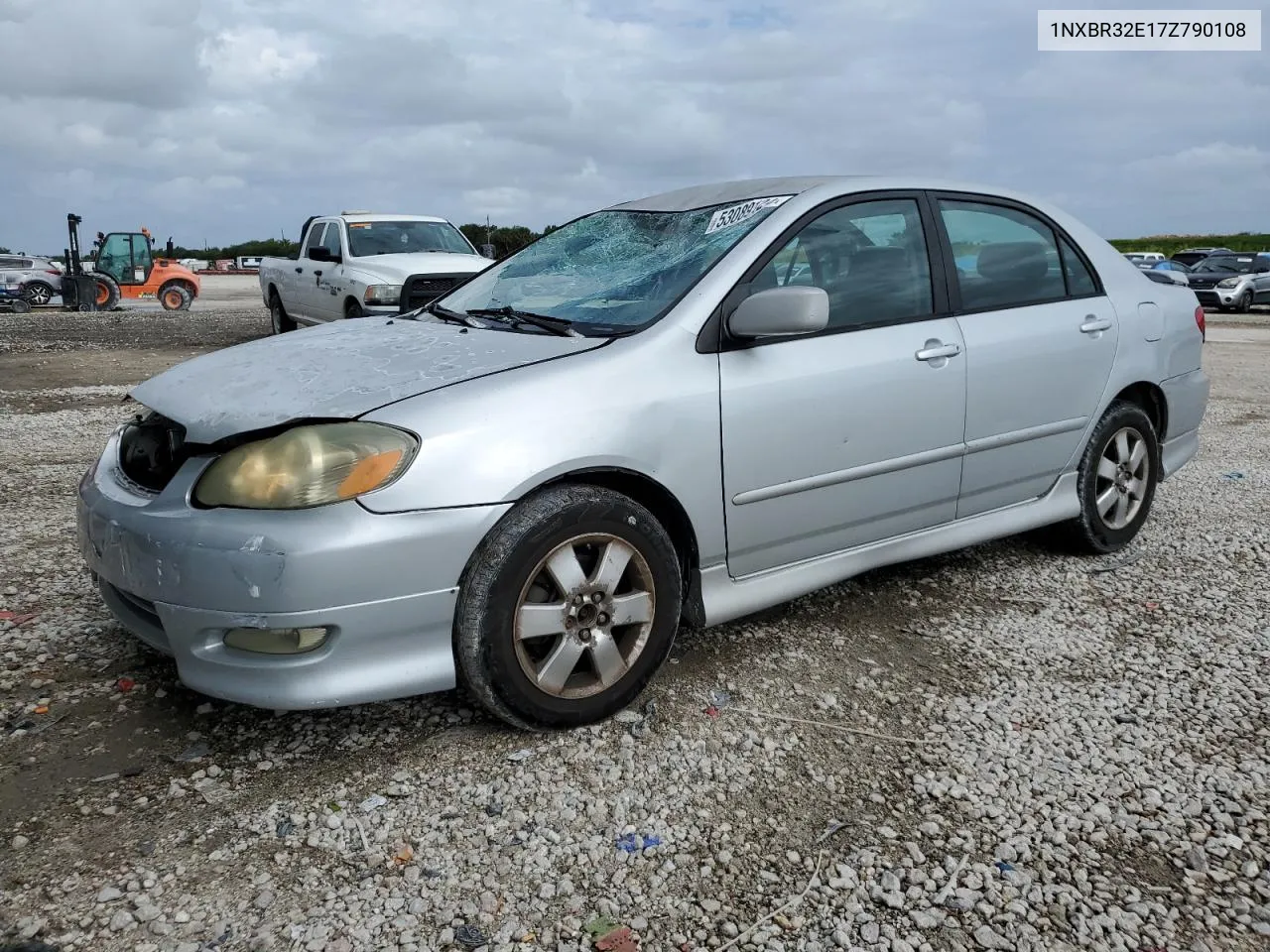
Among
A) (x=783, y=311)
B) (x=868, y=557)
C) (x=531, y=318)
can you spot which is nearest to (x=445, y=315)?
(x=531, y=318)

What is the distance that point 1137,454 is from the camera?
4.38 m

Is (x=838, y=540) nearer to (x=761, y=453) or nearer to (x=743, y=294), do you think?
(x=761, y=453)

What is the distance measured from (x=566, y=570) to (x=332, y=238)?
10.3 m

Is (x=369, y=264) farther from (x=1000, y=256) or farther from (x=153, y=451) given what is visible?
(x=153, y=451)

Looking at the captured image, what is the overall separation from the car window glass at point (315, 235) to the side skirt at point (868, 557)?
1046 centimetres

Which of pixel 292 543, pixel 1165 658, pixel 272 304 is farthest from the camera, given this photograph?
pixel 272 304

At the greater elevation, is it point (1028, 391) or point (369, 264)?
point (369, 264)

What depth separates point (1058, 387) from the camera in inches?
155

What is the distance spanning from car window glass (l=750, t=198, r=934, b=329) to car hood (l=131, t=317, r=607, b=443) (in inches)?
33.2

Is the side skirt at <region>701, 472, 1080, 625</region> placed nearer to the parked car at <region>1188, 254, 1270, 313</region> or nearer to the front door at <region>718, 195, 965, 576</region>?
the front door at <region>718, 195, 965, 576</region>

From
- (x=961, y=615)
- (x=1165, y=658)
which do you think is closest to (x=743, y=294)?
(x=961, y=615)

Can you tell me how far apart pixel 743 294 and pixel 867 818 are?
5.10ft

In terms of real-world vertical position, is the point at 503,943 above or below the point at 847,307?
below

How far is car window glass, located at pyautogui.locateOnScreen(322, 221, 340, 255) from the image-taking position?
11.7 meters
